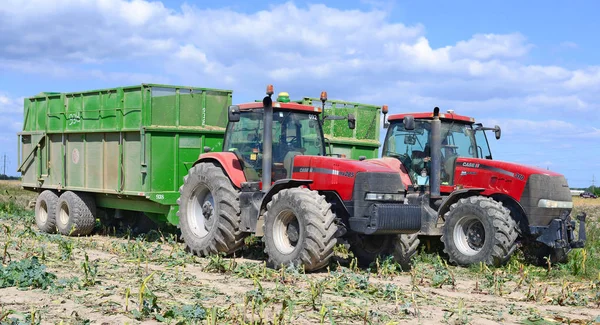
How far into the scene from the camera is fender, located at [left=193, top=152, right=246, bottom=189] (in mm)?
11070

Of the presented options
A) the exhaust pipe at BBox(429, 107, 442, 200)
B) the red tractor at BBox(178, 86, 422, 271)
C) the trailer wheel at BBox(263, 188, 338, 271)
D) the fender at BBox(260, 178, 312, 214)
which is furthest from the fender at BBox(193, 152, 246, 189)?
the exhaust pipe at BBox(429, 107, 442, 200)

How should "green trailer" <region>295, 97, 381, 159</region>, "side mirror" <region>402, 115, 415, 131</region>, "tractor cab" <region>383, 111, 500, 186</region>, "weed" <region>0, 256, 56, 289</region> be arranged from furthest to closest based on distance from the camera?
"green trailer" <region>295, 97, 381, 159</region>
"tractor cab" <region>383, 111, 500, 186</region>
"side mirror" <region>402, 115, 415, 131</region>
"weed" <region>0, 256, 56, 289</region>

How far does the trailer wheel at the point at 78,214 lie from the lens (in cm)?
Result: 1463

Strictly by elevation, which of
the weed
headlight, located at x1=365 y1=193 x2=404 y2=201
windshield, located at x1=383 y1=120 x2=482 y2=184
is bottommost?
the weed

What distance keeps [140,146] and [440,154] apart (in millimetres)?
5236


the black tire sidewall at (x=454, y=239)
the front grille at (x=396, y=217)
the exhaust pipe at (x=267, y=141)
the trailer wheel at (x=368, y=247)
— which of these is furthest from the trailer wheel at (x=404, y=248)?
the exhaust pipe at (x=267, y=141)

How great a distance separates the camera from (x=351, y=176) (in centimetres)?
973

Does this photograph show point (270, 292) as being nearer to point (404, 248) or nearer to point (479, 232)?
point (404, 248)

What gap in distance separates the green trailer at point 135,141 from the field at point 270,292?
1568 mm

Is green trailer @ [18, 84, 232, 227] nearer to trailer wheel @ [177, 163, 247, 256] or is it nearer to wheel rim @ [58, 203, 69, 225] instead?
wheel rim @ [58, 203, 69, 225]

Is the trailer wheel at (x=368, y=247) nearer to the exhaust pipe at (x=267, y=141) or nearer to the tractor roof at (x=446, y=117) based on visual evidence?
the exhaust pipe at (x=267, y=141)

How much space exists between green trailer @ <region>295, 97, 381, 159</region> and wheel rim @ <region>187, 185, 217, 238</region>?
318cm

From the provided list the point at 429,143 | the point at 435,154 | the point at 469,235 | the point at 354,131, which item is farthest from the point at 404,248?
the point at 354,131

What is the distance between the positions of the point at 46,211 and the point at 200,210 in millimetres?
5654
